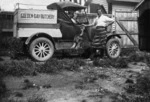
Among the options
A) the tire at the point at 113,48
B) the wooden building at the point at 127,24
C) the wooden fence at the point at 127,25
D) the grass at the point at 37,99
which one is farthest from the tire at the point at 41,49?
the wooden fence at the point at 127,25

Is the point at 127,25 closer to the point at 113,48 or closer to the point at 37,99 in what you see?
the point at 113,48

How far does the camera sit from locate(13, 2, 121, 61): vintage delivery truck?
8.15 metres

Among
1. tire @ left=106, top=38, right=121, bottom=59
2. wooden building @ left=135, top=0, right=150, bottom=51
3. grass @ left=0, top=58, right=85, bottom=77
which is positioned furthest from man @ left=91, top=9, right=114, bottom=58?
wooden building @ left=135, top=0, right=150, bottom=51

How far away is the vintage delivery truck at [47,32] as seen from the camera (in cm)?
815

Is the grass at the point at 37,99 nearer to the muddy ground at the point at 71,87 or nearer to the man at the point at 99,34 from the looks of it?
the muddy ground at the point at 71,87

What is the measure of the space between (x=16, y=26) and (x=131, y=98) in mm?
5170

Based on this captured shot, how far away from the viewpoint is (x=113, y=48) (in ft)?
32.4

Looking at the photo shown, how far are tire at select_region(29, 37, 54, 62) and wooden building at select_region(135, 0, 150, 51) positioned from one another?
27.8ft

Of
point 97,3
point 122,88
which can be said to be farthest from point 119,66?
point 97,3

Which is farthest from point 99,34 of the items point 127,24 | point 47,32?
point 127,24

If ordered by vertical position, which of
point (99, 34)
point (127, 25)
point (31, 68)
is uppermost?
point (127, 25)

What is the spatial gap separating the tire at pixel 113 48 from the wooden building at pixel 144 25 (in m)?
5.77

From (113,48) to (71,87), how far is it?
5242 mm

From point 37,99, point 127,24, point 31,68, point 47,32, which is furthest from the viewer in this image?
point 127,24
